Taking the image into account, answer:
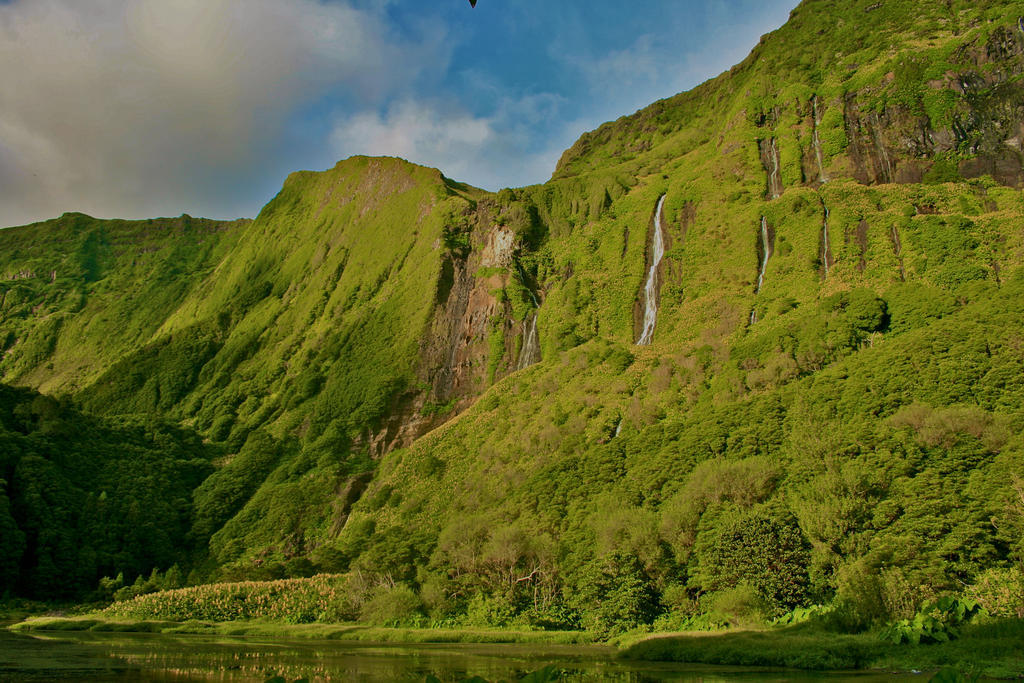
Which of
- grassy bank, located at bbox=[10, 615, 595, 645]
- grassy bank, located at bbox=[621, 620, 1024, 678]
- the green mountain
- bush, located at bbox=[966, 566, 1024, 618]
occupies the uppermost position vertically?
the green mountain

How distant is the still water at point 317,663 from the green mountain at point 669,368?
32.1 feet

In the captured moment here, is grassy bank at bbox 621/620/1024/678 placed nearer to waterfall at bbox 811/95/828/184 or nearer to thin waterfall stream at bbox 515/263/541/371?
thin waterfall stream at bbox 515/263/541/371

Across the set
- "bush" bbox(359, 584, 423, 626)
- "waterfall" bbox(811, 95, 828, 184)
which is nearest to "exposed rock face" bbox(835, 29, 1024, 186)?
"waterfall" bbox(811, 95, 828, 184)

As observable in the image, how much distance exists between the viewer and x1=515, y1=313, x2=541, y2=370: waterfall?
267 feet

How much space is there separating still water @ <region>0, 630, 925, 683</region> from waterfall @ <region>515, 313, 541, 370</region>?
47438mm

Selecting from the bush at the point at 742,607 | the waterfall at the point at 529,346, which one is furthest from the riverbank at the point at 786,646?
the waterfall at the point at 529,346

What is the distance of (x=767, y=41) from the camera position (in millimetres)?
108562

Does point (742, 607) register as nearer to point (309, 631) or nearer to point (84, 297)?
point (309, 631)

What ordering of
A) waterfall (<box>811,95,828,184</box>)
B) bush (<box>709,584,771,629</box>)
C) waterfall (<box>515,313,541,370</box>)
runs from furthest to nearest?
waterfall (<box>515,313,541,370</box>)
waterfall (<box>811,95,828,184</box>)
bush (<box>709,584,771,629</box>)

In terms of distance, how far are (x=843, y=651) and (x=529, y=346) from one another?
58.0 m

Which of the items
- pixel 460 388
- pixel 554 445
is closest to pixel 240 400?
pixel 460 388

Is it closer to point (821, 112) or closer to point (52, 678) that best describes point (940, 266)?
point (821, 112)

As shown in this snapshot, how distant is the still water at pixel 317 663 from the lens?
21.2m

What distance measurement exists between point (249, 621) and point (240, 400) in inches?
2323
